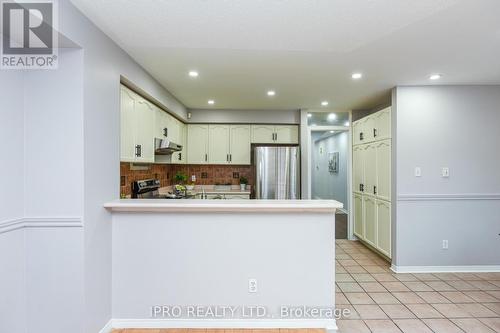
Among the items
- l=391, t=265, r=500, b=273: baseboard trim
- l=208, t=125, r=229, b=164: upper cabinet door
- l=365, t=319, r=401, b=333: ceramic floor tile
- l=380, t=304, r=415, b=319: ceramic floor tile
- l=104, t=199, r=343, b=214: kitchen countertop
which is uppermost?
l=208, t=125, r=229, b=164: upper cabinet door

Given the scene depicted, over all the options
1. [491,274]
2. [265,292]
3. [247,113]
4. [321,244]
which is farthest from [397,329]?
[247,113]

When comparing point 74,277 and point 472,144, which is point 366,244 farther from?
point 74,277

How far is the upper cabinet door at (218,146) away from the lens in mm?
5215

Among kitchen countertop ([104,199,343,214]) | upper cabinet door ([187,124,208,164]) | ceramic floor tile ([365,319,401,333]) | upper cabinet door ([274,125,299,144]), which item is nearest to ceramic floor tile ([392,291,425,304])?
ceramic floor tile ([365,319,401,333])

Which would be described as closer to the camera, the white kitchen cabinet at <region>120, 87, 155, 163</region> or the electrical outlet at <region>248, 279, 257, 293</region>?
the electrical outlet at <region>248, 279, 257, 293</region>

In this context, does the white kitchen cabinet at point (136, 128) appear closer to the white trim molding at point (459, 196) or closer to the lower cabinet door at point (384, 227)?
the lower cabinet door at point (384, 227)

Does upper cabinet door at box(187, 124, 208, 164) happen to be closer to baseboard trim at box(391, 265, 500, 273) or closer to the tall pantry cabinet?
the tall pantry cabinet

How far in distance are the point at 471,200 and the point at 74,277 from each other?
14.7 ft

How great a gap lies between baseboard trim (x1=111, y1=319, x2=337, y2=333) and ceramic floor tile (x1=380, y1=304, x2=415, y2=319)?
2.16ft

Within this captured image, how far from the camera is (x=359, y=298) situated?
114 inches

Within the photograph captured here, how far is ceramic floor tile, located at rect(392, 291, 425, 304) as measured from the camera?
282 cm

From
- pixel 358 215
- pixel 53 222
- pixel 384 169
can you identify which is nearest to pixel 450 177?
pixel 384 169

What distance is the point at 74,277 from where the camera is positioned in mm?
1896

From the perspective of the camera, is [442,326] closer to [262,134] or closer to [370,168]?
[370,168]
